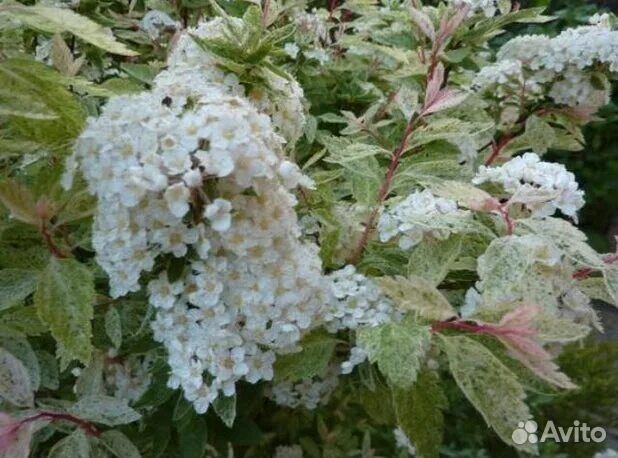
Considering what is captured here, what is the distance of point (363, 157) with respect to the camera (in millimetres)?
1054

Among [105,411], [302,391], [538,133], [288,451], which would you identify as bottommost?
[288,451]

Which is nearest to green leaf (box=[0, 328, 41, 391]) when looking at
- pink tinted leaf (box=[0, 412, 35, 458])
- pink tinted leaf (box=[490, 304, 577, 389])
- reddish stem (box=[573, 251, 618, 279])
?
pink tinted leaf (box=[0, 412, 35, 458])

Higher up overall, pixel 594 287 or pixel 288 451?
pixel 594 287

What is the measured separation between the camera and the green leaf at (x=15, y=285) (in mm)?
881

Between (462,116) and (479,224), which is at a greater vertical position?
(479,224)

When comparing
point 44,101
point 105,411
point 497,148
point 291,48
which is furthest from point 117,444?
point 497,148

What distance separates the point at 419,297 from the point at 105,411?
378mm

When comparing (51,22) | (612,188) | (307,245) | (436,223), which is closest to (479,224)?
(436,223)

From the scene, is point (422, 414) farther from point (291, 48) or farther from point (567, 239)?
point (291, 48)

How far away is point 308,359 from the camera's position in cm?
94

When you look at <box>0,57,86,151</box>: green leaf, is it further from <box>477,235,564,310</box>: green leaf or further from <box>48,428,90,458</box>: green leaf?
<box>477,235,564,310</box>: green leaf

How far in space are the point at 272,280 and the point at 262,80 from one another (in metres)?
0.29

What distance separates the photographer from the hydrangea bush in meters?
0.78

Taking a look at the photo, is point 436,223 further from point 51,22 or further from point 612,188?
point 612,188
